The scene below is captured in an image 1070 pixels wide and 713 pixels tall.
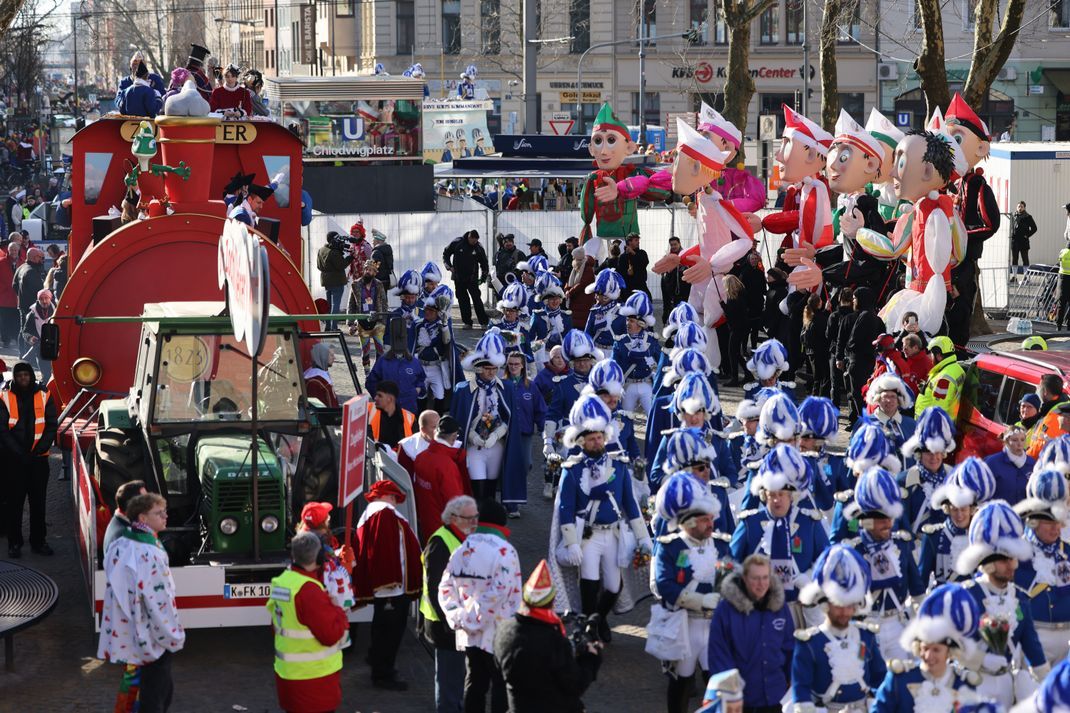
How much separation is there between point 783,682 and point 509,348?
6.49 m

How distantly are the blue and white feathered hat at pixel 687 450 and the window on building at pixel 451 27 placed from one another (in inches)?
2339

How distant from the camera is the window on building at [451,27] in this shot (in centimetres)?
6800

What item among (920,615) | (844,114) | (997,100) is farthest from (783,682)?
(997,100)

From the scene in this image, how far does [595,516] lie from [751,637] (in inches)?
90.4

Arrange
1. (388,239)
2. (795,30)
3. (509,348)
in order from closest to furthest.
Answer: (509,348) < (388,239) < (795,30)

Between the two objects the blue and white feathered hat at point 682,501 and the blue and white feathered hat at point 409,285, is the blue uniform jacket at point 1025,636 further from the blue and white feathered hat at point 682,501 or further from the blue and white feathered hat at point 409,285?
the blue and white feathered hat at point 409,285

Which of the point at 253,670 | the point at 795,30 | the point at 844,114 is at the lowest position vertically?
the point at 253,670

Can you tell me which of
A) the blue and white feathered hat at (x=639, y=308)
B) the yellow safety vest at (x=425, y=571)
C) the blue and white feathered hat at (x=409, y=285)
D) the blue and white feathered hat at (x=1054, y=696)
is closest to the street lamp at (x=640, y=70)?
the blue and white feathered hat at (x=409, y=285)

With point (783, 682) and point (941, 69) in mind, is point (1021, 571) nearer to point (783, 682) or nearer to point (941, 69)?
point (783, 682)

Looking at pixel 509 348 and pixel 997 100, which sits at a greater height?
pixel 997 100

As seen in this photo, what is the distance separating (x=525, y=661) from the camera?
290 inches

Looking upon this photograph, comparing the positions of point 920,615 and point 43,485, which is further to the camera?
point 43,485

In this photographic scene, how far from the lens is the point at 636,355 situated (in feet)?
51.3

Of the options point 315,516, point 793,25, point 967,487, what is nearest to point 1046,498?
point 967,487
